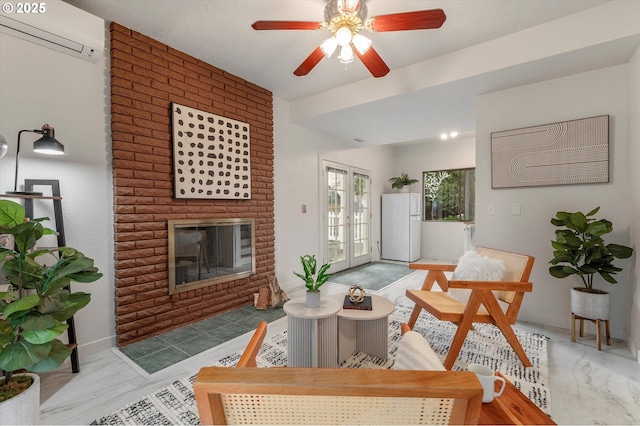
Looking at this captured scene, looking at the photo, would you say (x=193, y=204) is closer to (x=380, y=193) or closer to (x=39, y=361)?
(x=39, y=361)

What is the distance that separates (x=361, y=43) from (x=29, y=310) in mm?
2145

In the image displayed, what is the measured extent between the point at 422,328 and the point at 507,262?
3.04 ft

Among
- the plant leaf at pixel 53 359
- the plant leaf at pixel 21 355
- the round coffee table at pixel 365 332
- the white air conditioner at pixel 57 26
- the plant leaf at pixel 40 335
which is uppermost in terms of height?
the white air conditioner at pixel 57 26

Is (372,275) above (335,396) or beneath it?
beneath

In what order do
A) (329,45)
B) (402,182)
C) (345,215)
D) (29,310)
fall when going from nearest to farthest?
(29,310) < (329,45) < (345,215) < (402,182)

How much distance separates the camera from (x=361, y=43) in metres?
1.81

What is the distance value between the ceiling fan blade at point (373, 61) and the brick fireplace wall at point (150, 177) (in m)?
1.70

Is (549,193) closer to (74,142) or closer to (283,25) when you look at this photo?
(283,25)

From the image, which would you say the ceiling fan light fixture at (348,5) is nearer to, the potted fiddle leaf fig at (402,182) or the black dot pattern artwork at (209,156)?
the black dot pattern artwork at (209,156)

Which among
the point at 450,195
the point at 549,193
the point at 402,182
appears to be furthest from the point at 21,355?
the point at 450,195

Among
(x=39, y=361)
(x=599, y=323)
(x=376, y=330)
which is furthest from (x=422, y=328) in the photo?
(x=39, y=361)

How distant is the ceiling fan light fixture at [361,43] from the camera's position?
1793 millimetres

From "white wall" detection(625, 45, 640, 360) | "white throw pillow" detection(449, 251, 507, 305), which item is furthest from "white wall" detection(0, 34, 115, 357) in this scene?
"white wall" detection(625, 45, 640, 360)

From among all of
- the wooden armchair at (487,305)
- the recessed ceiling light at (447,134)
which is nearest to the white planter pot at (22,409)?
the wooden armchair at (487,305)
